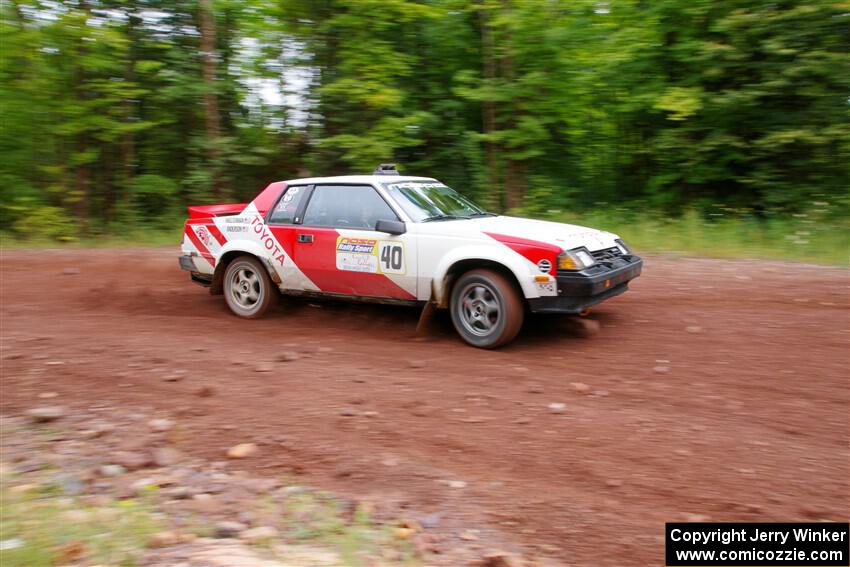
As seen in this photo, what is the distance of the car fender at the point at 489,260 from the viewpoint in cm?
620

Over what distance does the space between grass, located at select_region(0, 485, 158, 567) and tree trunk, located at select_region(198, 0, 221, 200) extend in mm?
12900

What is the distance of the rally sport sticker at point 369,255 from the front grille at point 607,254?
70.6 inches

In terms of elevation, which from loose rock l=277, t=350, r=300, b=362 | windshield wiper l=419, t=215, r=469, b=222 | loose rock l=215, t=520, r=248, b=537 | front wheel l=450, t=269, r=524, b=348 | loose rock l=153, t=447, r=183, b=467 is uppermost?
windshield wiper l=419, t=215, r=469, b=222

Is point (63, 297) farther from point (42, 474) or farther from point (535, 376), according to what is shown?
point (535, 376)

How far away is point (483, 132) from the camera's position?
15508mm

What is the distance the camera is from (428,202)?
732cm

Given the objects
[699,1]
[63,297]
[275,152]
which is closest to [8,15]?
[275,152]

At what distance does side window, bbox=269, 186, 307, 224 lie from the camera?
25.1 ft

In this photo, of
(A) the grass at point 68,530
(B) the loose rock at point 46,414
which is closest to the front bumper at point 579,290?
(A) the grass at point 68,530

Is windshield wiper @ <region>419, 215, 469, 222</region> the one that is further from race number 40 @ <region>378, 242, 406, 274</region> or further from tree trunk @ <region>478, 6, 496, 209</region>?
tree trunk @ <region>478, 6, 496, 209</region>

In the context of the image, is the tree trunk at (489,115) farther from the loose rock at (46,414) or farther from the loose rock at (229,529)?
the loose rock at (229,529)

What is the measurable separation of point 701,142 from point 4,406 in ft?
40.2

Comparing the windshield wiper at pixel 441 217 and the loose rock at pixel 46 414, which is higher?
the windshield wiper at pixel 441 217
